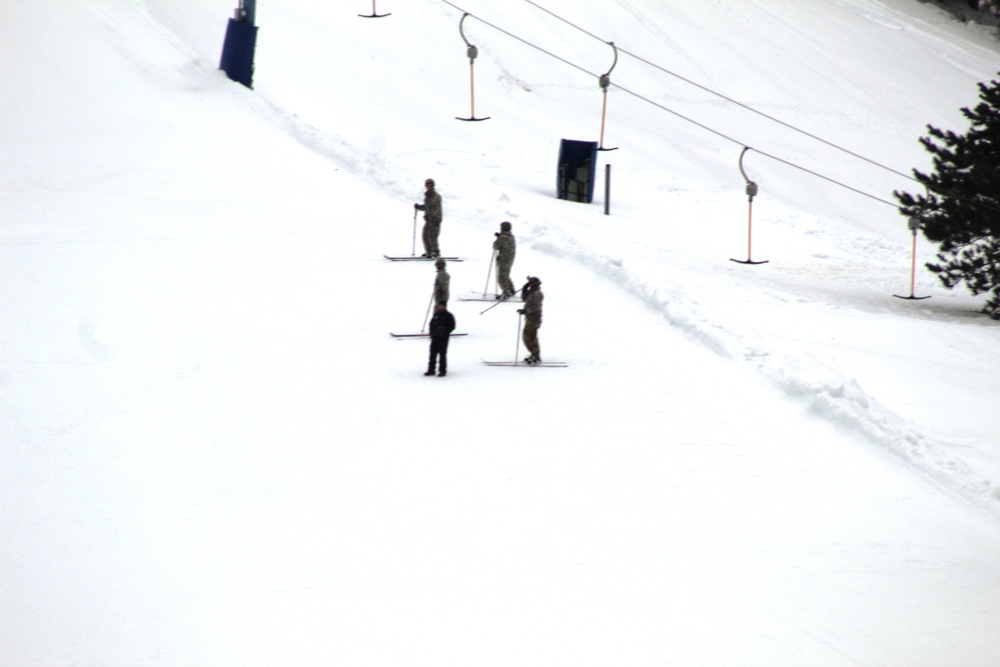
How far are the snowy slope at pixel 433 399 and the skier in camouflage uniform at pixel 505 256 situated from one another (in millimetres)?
881

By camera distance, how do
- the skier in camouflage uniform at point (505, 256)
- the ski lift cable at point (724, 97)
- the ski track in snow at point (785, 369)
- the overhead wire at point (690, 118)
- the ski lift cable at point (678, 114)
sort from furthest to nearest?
the ski lift cable at point (724, 97) < the overhead wire at point (690, 118) < the ski lift cable at point (678, 114) < the skier in camouflage uniform at point (505, 256) < the ski track in snow at point (785, 369)

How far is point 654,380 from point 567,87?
1811 cm

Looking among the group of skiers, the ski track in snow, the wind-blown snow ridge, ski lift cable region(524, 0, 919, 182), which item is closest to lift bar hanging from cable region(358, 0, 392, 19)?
ski lift cable region(524, 0, 919, 182)

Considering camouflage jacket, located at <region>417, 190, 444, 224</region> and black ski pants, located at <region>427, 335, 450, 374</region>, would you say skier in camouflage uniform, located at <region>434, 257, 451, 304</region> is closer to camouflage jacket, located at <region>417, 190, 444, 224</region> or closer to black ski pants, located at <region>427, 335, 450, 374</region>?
black ski pants, located at <region>427, 335, 450, 374</region>

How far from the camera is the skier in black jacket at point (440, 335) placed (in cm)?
1328

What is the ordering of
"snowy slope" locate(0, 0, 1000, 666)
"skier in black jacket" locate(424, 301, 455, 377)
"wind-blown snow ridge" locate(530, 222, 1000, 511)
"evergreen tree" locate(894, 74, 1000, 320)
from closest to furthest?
1. "snowy slope" locate(0, 0, 1000, 666)
2. "wind-blown snow ridge" locate(530, 222, 1000, 511)
3. "skier in black jacket" locate(424, 301, 455, 377)
4. "evergreen tree" locate(894, 74, 1000, 320)

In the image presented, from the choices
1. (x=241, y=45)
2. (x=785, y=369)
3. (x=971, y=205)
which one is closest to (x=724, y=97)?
(x=971, y=205)

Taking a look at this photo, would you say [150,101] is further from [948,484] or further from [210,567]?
[948,484]

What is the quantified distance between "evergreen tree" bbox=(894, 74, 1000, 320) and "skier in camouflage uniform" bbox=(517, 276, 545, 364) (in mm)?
9122

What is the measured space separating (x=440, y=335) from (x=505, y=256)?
3.00 meters

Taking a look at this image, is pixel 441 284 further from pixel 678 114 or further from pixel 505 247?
pixel 678 114

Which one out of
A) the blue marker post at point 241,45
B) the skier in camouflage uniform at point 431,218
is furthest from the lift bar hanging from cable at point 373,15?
the skier in camouflage uniform at point 431,218

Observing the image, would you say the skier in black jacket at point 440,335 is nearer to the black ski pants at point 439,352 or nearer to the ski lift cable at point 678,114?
the black ski pants at point 439,352

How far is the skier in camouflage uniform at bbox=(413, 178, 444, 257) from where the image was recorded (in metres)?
17.2
